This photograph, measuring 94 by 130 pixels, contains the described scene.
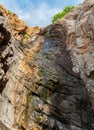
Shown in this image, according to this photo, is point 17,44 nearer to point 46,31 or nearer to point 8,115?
point 46,31

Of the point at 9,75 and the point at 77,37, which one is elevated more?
the point at 77,37

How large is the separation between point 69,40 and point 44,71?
11.2 feet

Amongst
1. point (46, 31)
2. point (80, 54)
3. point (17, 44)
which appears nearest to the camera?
point (80, 54)

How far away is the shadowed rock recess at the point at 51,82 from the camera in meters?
18.5

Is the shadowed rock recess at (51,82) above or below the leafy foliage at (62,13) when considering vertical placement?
below

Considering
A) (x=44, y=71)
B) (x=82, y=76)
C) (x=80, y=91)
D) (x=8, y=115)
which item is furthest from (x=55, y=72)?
(x=8, y=115)

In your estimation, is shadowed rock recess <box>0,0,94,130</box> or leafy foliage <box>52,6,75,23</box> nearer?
shadowed rock recess <box>0,0,94,130</box>

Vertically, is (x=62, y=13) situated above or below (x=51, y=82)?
above

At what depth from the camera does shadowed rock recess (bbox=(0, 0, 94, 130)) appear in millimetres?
18516

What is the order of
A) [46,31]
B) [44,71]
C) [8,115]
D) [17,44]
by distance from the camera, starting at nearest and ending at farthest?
1. [8,115]
2. [44,71]
3. [17,44]
4. [46,31]

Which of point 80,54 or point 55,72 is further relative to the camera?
point 55,72

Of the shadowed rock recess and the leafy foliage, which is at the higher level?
the leafy foliage

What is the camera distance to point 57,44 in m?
25.6

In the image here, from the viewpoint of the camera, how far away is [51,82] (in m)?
21.5
